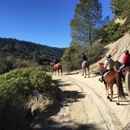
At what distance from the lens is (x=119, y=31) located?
31672mm

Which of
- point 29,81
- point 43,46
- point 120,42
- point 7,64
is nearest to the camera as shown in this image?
point 29,81

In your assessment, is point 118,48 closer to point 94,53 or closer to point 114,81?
point 94,53

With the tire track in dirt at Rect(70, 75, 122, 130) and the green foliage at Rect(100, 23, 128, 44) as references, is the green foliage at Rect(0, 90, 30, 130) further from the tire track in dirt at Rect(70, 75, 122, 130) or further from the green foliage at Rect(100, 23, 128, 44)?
the green foliage at Rect(100, 23, 128, 44)

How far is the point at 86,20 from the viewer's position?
30.7 m

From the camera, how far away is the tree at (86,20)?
3077 centimetres

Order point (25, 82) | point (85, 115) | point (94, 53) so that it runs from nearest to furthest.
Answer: point (85, 115) → point (25, 82) → point (94, 53)

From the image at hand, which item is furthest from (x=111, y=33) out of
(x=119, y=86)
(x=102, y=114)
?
(x=102, y=114)

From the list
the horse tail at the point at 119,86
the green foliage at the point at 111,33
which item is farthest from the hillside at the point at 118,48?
the horse tail at the point at 119,86

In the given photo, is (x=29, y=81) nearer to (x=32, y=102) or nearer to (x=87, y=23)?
(x=32, y=102)

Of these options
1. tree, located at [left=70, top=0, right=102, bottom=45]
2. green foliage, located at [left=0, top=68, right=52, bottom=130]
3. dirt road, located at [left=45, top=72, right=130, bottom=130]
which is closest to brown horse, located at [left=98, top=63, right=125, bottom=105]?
dirt road, located at [left=45, top=72, right=130, bottom=130]

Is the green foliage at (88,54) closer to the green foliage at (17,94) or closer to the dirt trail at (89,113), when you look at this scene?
the dirt trail at (89,113)

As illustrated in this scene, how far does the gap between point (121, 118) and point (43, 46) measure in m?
176

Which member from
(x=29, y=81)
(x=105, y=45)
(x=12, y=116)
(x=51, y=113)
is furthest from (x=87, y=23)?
(x=12, y=116)

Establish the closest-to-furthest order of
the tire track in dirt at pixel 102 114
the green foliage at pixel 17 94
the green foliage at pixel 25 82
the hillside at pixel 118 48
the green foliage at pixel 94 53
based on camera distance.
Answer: the green foliage at pixel 17 94 < the tire track in dirt at pixel 102 114 < the green foliage at pixel 25 82 < the hillside at pixel 118 48 < the green foliage at pixel 94 53
